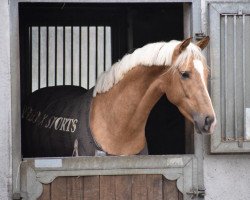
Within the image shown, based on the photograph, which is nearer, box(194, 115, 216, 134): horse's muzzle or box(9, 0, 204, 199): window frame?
box(194, 115, 216, 134): horse's muzzle

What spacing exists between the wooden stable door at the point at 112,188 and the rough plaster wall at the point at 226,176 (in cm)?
23

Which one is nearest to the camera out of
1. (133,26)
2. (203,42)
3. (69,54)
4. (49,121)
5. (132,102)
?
(203,42)

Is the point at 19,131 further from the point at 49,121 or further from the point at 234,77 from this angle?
the point at 234,77

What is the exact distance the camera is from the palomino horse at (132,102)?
14.3 ft

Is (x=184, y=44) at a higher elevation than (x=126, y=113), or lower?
higher

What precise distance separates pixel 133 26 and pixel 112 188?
8.31 feet

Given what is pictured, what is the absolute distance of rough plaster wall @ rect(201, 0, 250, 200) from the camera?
4.63 meters

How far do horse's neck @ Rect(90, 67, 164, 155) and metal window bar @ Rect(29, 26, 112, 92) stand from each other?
2.54 m

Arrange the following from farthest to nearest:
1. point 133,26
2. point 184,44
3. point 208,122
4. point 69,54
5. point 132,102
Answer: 1. point 69,54
2. point 133,26
3. point 132,102
4. point 184,44
5. point 208,122

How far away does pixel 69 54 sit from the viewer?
7.71 meters

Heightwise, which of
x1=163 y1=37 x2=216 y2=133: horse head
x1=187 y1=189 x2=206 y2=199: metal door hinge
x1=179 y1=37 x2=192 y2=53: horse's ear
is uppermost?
x1=179 y1=37 x2=192 y2=53: horse's ear

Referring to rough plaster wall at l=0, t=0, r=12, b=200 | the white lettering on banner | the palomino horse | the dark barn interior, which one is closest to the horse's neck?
the palomino horse

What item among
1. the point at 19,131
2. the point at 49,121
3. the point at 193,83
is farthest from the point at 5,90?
the point at 193,83

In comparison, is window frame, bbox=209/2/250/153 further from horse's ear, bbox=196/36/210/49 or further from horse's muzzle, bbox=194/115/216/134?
horse's muzzle, bbox=194/115/216/134
